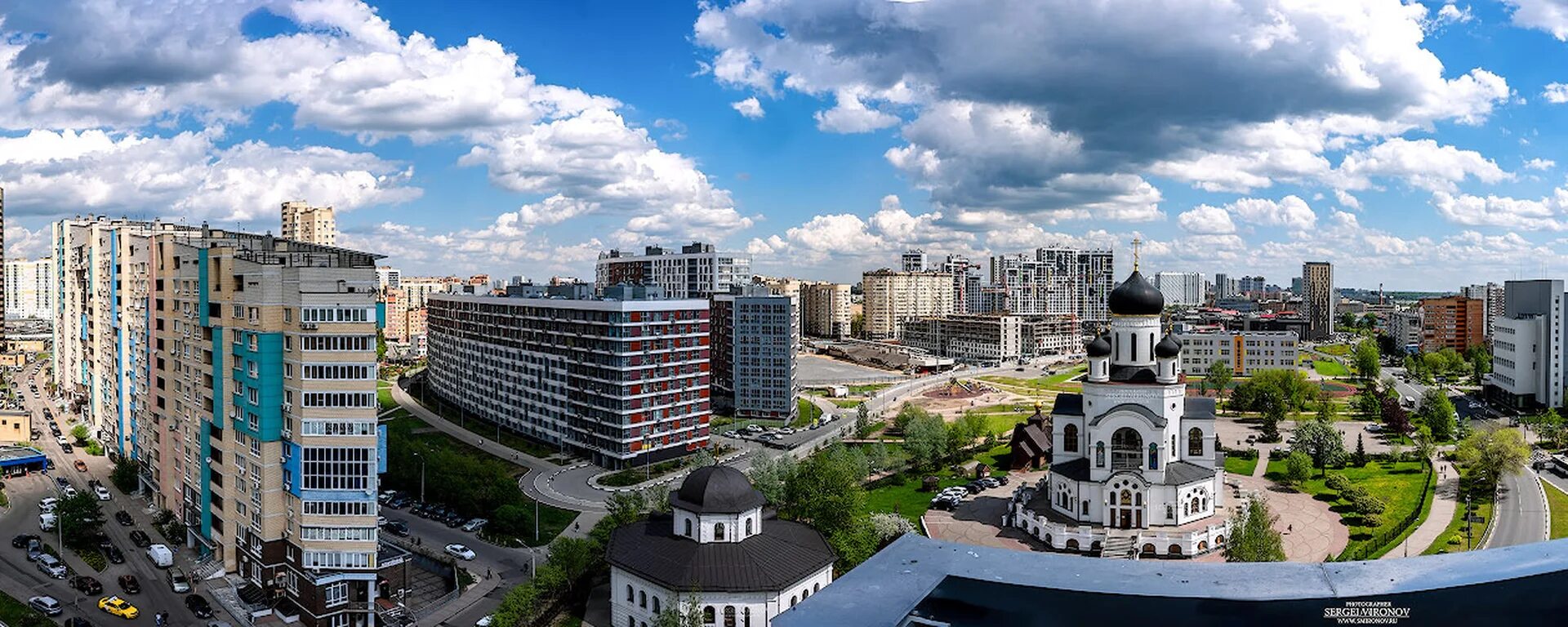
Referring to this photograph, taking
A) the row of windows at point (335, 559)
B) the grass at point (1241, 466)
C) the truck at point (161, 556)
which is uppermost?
the row of windows at point (335, 559)

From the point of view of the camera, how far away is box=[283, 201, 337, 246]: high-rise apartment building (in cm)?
14225

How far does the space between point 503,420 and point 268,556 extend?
31.2 m

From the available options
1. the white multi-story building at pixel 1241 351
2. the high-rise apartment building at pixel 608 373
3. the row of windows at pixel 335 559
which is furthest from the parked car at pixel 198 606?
the white multi-story building at pixel 1241 351

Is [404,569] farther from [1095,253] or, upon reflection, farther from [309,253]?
[1095,253]

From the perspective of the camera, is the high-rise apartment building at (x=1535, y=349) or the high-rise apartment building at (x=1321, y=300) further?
the high-rise apartment building at (x=1321, y=300)

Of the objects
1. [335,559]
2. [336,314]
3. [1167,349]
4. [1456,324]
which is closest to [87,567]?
[335,559]

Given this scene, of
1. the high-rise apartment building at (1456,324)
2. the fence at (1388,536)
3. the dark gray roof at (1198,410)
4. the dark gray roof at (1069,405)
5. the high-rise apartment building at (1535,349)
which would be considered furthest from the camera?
the high-rise apartment building at (1456,324)

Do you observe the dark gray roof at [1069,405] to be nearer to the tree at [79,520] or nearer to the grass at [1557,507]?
the grass at [1557,507]

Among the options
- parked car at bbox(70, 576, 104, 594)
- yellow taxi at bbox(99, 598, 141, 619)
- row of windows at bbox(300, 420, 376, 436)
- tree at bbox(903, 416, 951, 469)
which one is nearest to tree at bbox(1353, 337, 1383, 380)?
tree at bbox(903, 416, 951, 469)

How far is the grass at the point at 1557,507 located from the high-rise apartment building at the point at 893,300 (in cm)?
11331

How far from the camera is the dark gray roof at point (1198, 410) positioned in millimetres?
42484

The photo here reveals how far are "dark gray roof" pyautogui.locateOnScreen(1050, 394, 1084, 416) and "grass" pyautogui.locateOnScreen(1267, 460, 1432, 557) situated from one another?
1144 centimetres

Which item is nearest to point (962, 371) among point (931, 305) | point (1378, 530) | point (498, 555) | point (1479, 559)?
point (931, 305)

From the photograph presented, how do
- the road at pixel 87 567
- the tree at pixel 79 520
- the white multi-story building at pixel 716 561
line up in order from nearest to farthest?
the white multi-story building at pixel 716 561 < the road at pixel 87 567 < the tree at pixel 79 520
